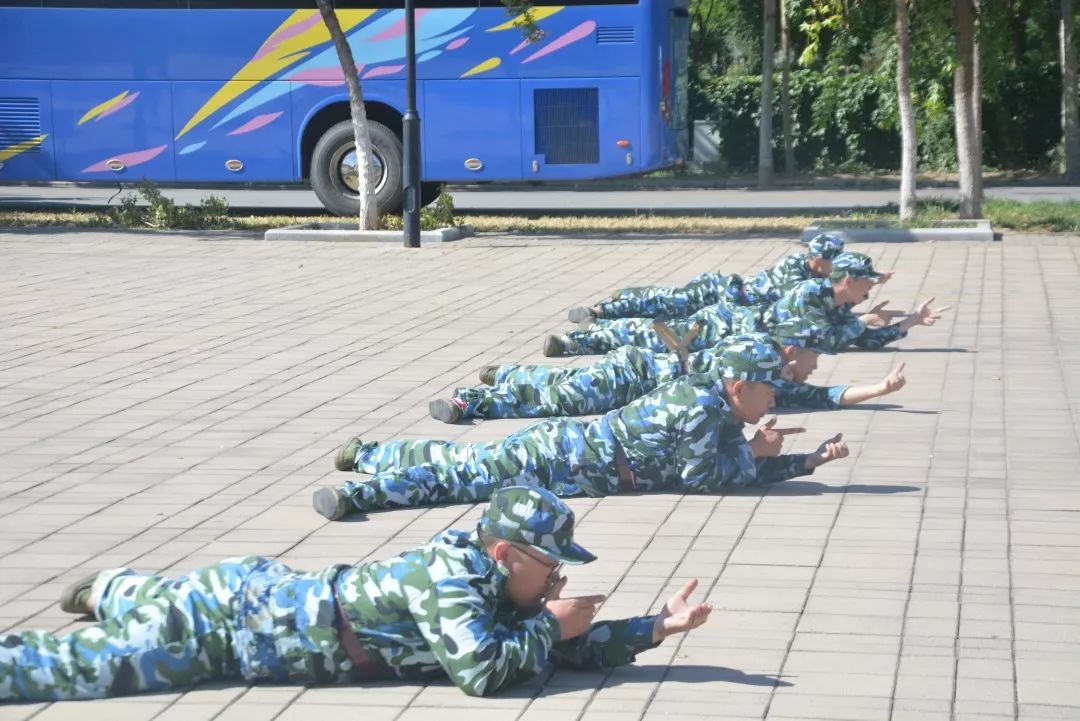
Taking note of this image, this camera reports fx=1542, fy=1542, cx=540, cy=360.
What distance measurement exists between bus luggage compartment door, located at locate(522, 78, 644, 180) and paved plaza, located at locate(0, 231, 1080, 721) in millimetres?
7156

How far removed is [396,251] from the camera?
17.6 metres

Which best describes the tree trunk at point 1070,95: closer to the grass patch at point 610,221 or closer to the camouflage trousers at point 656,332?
the grass patch at point 610,221

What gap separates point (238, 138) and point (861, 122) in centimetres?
1635

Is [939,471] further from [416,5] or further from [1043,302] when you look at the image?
[416,5]

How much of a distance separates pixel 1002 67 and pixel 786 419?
79.6 ft

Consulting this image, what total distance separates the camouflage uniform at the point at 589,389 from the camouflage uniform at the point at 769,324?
78cm

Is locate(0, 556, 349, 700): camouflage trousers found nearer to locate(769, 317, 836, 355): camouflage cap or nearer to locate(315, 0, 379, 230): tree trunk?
locate(769, 317, 836, 355): camouflage cap

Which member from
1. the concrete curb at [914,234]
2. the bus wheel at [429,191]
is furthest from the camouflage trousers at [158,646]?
the bus wheel at [429,191]

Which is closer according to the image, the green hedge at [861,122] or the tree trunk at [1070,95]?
the tree trunk at [1070,95]

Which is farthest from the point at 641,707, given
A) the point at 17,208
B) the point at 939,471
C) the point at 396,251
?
the point at 17,208

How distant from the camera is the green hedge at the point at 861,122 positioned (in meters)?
32.4

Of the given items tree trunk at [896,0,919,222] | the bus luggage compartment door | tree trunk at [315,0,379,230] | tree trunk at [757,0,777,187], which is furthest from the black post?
tree trunk at [757,0,777,187]

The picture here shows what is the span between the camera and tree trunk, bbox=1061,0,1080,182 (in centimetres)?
2923

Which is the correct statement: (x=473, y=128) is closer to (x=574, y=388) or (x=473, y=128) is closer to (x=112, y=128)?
(x=112, y=128)
